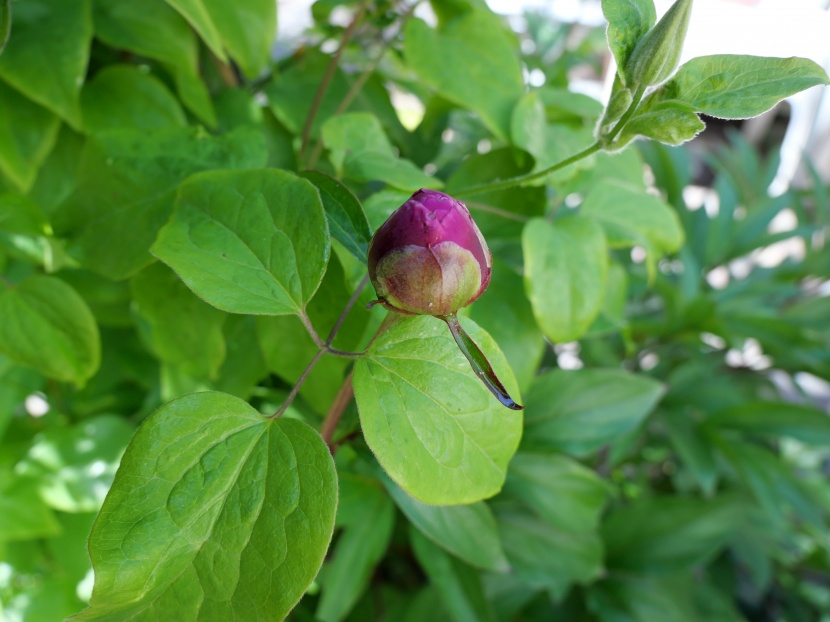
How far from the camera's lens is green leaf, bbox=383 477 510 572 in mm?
279

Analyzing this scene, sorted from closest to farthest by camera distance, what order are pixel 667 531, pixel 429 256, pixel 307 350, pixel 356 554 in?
pixel 429 256
pixel 307 350
pixel 356 554
pixel 667 531

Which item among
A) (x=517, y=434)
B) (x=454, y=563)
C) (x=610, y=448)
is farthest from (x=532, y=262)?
(x=610, y=448)

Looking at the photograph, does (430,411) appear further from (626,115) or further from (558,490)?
(558,490)

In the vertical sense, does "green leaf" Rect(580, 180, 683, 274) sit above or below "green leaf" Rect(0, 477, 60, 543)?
above

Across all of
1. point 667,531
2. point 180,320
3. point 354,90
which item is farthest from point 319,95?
point 667,531

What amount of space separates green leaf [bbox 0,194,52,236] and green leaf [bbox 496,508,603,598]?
34 centimetres

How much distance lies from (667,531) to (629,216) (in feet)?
1.21

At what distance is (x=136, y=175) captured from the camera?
0.26 metres

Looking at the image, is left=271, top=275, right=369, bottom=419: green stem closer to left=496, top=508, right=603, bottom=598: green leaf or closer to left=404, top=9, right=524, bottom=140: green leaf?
left=404, top=9, right=524, bottom=140: green leaf

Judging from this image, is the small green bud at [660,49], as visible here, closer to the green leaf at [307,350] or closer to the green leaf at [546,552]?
the green leaf at [307,350]

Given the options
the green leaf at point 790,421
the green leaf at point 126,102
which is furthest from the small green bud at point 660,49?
the green leaf at point 790,421

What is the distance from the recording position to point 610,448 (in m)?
0.60

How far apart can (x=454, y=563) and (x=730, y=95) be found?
0.31m

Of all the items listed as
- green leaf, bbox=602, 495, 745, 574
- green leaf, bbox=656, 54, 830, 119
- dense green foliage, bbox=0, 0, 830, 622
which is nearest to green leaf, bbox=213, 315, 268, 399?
dense green foliage, bbox=0, 0, 830, 622
